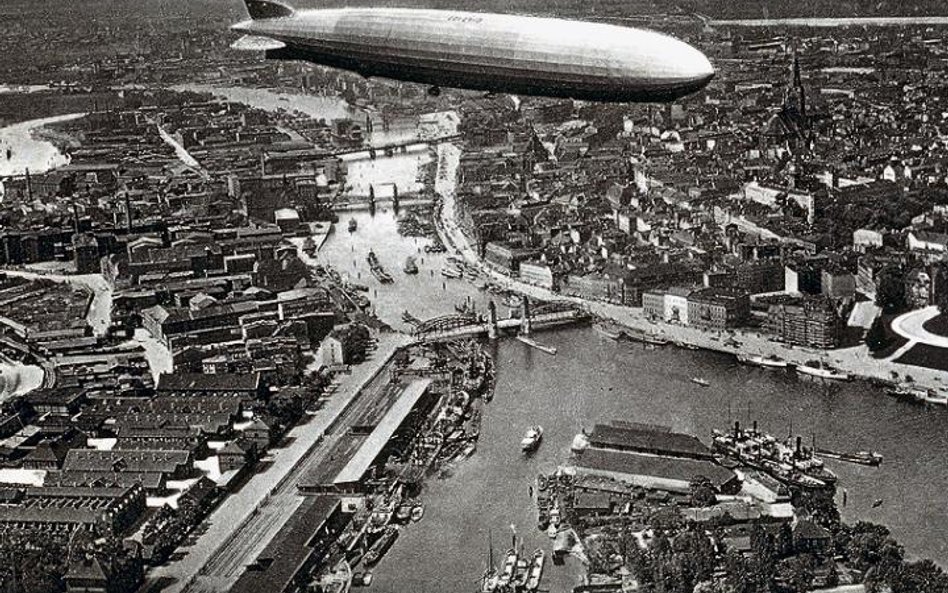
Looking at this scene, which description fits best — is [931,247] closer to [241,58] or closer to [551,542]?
[551,542]

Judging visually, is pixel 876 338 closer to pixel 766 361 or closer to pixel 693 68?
pixel 766 361

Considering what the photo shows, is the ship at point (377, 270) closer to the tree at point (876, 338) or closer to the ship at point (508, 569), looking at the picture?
the tree at point (876, 338)

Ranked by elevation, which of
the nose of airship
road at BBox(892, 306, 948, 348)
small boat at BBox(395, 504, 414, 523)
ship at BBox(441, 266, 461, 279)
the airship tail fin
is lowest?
ship at BBox(441, 266, 461, 279)

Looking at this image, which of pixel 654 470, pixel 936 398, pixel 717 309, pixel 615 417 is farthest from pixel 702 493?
pixel 717 309

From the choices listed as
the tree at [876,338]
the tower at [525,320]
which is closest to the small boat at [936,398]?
the tree at [876,338]

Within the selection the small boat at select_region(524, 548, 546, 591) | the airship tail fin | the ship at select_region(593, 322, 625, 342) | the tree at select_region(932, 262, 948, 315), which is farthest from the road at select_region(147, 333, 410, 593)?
the tree at select_region(932, 262, 948, 315)

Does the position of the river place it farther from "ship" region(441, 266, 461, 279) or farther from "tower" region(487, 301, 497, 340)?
"ship" region(441, 266, 461, 279)
